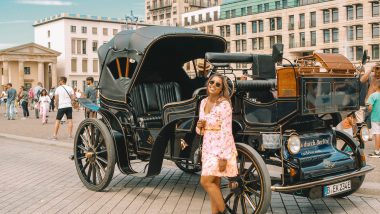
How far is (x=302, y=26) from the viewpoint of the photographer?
81250mm

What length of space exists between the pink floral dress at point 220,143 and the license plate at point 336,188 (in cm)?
118

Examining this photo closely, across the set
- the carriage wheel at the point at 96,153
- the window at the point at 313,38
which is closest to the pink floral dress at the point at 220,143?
the carriage wheel at the point at 96,153

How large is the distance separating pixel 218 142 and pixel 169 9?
119m

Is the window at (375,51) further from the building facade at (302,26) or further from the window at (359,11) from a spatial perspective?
the window at (359,11)

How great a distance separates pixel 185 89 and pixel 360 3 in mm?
68417

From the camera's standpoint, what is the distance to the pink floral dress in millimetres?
5844

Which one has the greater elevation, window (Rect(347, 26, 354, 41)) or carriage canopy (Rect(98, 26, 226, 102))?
window (Rect(347, 26, 354, 41))

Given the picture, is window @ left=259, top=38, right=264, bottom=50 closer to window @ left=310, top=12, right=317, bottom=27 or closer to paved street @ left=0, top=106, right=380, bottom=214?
window @ left=310, top=12, right=317, bottom=27

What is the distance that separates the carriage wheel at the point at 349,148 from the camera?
7.03 m

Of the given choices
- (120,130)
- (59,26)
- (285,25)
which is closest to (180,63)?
(120,130)

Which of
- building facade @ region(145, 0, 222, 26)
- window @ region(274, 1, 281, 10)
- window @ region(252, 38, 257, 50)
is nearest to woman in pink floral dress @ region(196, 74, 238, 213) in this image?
window @ region(274, 1, 281, 10)

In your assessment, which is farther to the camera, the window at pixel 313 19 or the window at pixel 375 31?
the window at pixel 313 19

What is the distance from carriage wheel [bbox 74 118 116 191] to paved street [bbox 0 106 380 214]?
0.67ft

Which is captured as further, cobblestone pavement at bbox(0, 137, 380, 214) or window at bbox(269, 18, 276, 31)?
window at bbox(269, 18, 276, 31)
